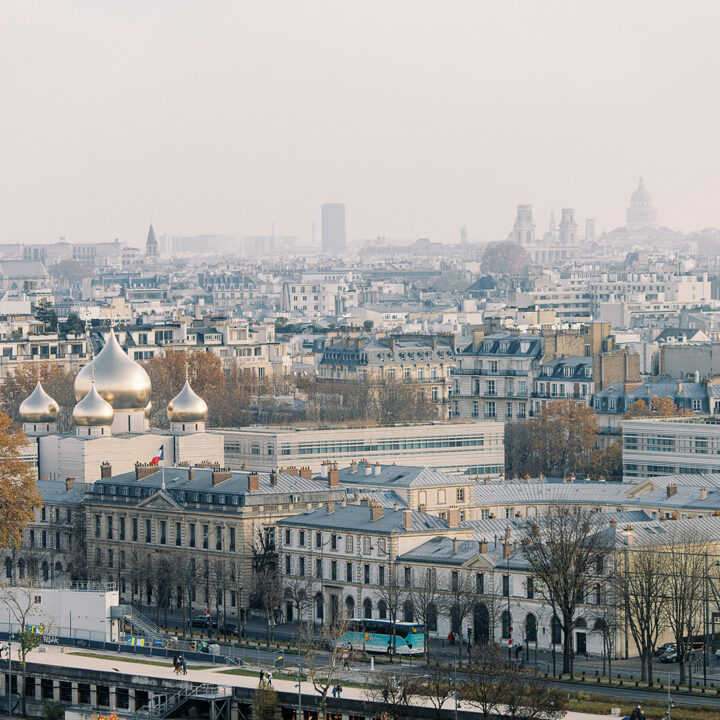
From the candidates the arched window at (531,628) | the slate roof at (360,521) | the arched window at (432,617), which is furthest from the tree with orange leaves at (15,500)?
the arched window at (531,628)

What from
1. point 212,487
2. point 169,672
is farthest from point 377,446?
point 169,672

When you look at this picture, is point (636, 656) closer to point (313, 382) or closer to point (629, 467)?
point (629, 467)

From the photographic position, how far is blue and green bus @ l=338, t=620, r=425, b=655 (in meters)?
75.6

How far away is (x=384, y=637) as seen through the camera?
3004 inches

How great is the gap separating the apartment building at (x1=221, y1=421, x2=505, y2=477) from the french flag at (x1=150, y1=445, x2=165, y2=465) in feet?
14.1

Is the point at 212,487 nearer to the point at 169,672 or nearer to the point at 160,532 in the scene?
the point at 160,532

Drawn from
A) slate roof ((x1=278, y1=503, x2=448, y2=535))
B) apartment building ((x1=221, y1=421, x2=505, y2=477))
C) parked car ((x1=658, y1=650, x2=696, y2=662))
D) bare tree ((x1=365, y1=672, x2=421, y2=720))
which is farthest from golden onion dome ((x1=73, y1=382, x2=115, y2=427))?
bare tree ((x1=365, y1=672, x2=421, y2=720))

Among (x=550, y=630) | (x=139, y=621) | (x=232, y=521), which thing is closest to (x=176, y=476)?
(x=232, y=521)

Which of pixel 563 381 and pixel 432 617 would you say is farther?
pixel 563 381

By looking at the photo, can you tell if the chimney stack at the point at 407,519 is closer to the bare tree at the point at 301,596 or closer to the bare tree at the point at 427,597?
the bare tree at the point at 427,597

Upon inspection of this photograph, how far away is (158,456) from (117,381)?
231 inches

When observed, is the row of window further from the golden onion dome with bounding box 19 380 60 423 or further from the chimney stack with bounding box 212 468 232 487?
the golden onion dome with bounding box 19 380 60 423

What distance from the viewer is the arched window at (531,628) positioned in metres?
77.1

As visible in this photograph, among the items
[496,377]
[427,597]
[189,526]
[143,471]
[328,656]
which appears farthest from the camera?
[496,377]
